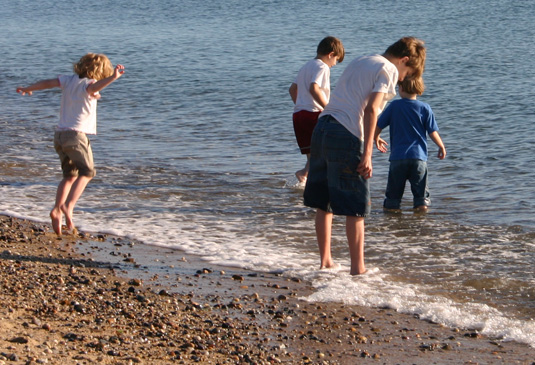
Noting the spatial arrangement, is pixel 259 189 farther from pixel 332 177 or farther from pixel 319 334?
pixel 319 334

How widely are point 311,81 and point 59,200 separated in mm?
2502

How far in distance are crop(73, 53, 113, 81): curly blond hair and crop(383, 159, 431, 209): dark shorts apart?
289 cm

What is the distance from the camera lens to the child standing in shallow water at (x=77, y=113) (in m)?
6.39

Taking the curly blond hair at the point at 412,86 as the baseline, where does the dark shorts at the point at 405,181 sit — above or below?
below

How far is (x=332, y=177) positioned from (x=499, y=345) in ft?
4.82

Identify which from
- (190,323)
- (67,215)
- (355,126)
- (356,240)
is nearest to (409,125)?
(356,240)

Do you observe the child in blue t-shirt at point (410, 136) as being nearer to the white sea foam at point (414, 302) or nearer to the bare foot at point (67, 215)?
the white sea foam at point (414, 302)

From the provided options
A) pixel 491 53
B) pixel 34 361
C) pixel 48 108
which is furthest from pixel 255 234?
pixel 491 53

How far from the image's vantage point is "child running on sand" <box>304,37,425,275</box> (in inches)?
200

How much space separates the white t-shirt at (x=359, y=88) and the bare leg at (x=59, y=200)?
Answer: 2.54 m

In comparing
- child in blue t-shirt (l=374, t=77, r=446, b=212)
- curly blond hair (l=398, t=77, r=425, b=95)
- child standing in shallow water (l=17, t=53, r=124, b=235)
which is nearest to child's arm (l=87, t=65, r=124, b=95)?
child standing in shallow water (l=17, t=53, r=124, b=235)

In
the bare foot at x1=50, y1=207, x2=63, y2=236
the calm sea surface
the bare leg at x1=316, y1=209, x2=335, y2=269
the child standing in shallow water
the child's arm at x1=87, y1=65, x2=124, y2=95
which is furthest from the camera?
the bare foot at x1=50, y1=207, x2=63, y2=236

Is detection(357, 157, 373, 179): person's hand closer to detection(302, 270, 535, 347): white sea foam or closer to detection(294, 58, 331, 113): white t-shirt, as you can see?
detection(302, 270, 535, 347): white sea foam

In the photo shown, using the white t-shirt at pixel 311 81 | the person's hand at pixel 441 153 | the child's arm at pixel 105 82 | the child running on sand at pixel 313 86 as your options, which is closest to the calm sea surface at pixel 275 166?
the person's hand at pixel 441 153
